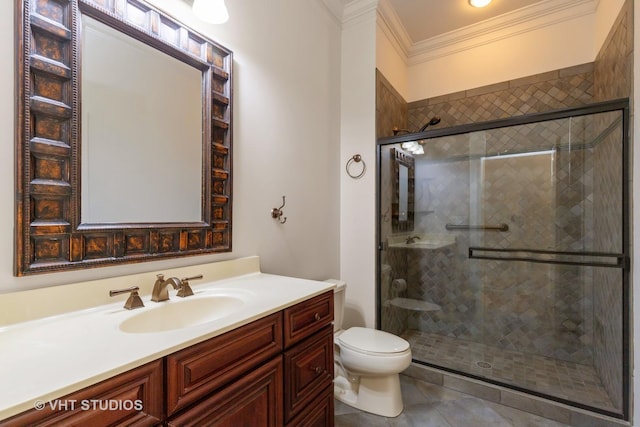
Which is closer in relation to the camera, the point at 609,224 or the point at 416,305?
the point at 609,224

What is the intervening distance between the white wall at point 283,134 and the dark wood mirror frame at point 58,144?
69 mm

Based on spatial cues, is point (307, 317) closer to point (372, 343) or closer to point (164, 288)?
point (164, 288)

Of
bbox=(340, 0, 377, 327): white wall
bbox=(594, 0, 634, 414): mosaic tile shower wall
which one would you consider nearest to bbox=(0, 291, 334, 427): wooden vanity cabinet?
bbox=(340, 0, 377, 327): white wall

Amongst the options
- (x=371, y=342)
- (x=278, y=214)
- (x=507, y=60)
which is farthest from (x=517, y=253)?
(x=278, y=214)

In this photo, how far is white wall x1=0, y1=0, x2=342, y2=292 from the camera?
1546 mm

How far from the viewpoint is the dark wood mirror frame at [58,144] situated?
2.90 ft

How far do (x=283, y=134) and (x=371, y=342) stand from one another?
1.38m

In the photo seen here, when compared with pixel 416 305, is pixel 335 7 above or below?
above

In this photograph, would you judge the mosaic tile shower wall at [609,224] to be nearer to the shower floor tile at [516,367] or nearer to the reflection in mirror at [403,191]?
the shower floor tile at [516,367]

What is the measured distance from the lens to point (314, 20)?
2.11 meters

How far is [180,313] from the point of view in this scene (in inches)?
44.3

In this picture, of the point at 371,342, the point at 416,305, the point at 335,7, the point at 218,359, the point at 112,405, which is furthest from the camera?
the point at 416,305

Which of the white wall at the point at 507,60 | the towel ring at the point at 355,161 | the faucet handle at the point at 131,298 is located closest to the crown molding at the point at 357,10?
the white wall at the point at 507,60

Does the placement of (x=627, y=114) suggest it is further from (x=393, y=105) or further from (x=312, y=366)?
(x=312, y=366)
